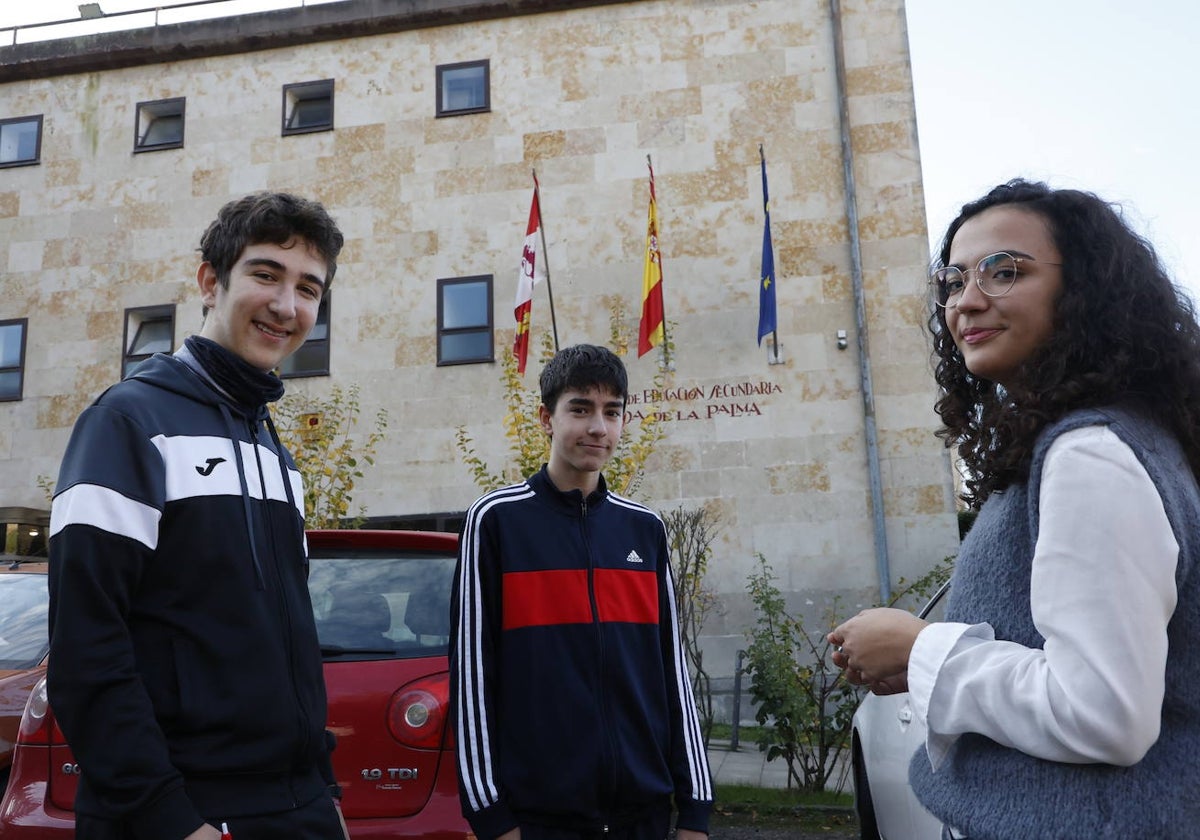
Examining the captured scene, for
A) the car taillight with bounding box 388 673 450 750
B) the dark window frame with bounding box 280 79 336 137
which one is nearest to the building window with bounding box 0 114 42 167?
the dark window frame with bounding box 280 79 336 137

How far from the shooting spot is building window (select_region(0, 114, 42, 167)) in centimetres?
1555

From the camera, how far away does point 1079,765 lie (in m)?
1.45

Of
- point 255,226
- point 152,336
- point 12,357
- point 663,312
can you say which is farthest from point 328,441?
point 255,226

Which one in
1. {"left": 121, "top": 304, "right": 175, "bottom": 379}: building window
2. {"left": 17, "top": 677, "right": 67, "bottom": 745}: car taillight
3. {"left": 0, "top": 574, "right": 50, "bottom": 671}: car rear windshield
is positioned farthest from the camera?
{"left": 121, "top": 304, "right": 175, "bottom": 379}: building window

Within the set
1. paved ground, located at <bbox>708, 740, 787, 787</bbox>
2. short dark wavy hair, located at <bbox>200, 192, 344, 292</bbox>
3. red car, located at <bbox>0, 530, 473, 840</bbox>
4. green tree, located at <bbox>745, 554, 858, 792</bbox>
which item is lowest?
paved ground, located at <bbox>708, 740, 787, 787</bbox>

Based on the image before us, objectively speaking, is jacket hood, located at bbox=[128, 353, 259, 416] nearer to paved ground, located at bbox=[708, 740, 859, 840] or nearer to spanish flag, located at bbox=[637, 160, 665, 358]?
paved ground, located at bbox=[708, 740, 859, 840]

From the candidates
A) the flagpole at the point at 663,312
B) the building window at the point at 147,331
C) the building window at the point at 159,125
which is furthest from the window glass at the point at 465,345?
the building window at the point at 159,125

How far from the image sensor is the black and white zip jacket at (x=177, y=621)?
1.78 meters

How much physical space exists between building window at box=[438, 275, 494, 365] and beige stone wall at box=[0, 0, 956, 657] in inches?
7.2

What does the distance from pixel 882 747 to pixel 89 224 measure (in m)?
14.6

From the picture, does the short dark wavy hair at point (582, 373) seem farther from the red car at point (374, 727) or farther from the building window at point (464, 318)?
the building window at point (464, 318)

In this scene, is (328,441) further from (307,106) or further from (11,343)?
(11,343)

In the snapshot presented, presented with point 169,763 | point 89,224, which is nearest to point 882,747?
point 169,763

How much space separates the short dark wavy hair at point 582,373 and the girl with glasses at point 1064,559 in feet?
4.69
